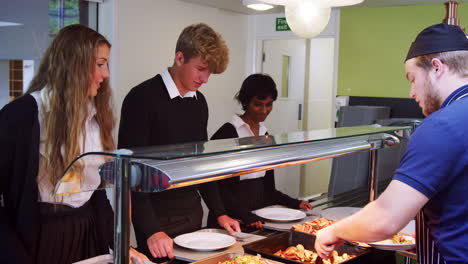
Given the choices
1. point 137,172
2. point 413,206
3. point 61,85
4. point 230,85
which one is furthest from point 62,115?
point 230,85

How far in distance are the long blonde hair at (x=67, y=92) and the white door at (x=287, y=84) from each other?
454cm

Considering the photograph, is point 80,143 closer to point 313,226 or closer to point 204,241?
point 204,241

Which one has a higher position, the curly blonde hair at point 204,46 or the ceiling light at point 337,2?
the ceiling light at point 337,2

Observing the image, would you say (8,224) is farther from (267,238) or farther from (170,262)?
(267,238)

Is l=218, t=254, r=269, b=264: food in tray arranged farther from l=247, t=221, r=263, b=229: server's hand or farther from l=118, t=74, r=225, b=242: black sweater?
l=118, t=74, r=225, b=242: black sweater

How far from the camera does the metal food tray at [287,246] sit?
178 cm

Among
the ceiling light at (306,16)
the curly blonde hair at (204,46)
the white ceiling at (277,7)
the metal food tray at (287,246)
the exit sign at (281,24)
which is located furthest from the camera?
the exit sign at (281,24)

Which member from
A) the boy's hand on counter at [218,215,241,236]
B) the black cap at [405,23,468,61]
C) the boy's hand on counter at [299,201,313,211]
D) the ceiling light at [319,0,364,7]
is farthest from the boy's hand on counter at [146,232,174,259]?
the ceiling light at [319,0,364,7]

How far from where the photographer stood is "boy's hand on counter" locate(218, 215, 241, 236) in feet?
6.54

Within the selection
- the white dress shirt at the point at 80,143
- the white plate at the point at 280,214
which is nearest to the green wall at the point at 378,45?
the white plate at the point at 280,214

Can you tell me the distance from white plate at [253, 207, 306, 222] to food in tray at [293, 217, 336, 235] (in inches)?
2.8

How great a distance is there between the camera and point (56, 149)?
179 cm

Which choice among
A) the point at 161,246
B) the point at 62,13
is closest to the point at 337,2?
the point at 161,246

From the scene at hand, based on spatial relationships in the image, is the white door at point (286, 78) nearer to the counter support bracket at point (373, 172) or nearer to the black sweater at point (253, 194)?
the black sweater at point (253, 194)
